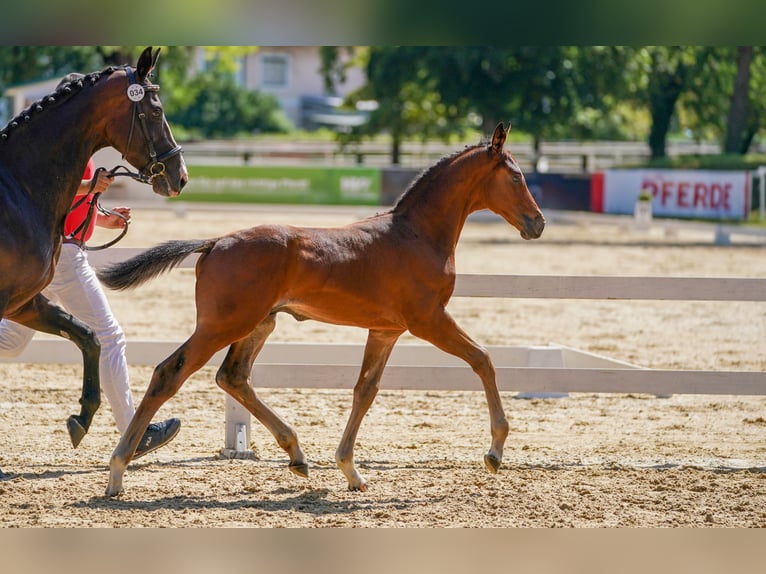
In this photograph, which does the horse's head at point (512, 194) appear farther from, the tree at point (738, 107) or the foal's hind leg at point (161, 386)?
the tree at point (738, 107)

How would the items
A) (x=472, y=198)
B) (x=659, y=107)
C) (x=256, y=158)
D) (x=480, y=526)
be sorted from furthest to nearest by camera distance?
(x=256, y=158) → (x=659, y=107) → (x=472, y=198) → (x=480, y=526)

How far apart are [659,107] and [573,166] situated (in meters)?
3.35

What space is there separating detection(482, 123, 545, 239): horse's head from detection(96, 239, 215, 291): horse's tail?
1.58 m

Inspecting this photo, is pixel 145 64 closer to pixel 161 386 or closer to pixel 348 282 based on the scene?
pixel 348 282

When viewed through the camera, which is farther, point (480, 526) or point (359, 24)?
point (480, 526)

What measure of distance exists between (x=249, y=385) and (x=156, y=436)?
585mm

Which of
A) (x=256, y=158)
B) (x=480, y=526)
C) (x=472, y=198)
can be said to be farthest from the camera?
(x=256, y=158)

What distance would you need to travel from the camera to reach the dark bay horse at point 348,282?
5.42 m

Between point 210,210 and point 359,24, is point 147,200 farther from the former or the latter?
point 359,24

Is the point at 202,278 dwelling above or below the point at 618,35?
→ below

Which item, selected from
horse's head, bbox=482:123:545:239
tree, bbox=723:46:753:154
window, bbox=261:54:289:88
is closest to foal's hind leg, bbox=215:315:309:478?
horse's head, bbox=482:123:545:239

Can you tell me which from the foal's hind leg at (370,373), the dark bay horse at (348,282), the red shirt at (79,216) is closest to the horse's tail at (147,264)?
the dark bay horse at (348,282)

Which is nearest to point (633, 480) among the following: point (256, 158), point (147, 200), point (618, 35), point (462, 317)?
point (618, 35)

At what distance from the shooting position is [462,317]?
12883mm
